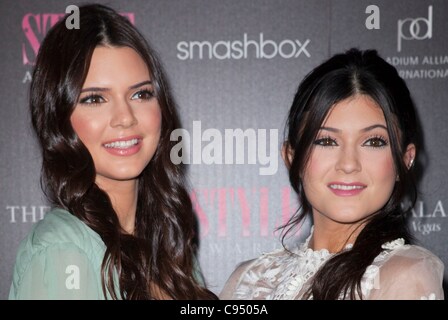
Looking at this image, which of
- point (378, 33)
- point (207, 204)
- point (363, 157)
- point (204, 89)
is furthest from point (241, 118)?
point (363, 157)

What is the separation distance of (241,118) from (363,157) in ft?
3.25

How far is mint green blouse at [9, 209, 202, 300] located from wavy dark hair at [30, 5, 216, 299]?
0.03 metres

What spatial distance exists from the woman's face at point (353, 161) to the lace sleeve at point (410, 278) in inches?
7.8

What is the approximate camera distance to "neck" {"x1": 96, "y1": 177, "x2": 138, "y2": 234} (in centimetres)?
187

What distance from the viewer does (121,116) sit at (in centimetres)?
175

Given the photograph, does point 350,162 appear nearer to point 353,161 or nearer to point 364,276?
point 353,161

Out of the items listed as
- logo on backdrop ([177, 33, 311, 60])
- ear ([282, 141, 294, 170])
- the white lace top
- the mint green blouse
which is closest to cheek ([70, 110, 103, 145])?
the mint green blouse

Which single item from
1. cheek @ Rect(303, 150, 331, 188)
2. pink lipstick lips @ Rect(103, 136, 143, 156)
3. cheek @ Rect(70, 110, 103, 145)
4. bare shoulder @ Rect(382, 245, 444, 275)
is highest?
cheek @ Rect(70, 110, 103, 145)

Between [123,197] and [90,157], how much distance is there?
0.20 m

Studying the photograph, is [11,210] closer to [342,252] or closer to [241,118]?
[241,118]

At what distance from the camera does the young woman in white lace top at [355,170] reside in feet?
5.22

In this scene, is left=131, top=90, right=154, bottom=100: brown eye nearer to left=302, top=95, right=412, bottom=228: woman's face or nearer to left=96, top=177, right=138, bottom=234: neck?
left=96, top=177, right=138, bottom=234: neck

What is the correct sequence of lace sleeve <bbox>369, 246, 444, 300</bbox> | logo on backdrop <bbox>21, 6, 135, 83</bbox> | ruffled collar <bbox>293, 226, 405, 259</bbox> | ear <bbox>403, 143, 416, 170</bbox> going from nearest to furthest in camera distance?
lace sleeve <bbox>369, 246, 444, 300</bbox> → ruffled collar <bbox>293, 226, 405, 259</bbox> → ear <bbox>403, 143, 416, 170</bbox> → logo on backdrop <bbox>21, 6, 135, 83</bbox>

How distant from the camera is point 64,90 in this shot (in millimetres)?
1688
